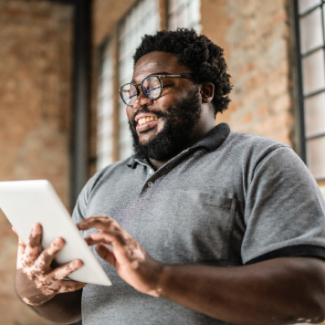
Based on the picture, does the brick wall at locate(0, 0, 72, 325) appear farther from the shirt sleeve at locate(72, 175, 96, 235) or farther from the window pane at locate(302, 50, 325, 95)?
the shirt sleeve at locate(72, 175, 96, 235)

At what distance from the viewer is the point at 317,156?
218 centimetres

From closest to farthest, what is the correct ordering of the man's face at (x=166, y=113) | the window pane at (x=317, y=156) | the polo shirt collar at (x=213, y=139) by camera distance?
the polo shirt collar at (x=213, y=139) < the man's face at (x=166, y=113) < the window pane at (x=317, y=156)

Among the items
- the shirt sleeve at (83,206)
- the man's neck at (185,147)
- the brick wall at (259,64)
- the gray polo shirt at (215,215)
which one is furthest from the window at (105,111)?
the gray polo shirt at (215,215)

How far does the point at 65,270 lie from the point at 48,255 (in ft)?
0.18

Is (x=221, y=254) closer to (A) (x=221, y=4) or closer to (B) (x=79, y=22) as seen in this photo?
(A) (x=221, y=4)

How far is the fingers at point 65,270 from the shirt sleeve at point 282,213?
15.9 inches

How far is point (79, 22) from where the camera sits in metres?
5.73

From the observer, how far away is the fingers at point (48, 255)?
0.92m

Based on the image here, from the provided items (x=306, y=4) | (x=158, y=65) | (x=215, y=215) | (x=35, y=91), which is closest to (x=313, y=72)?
(x=306, y=4)

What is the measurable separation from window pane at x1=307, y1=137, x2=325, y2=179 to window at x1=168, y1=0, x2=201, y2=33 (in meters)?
1.63

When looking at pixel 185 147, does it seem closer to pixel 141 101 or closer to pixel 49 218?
pixel 141 101

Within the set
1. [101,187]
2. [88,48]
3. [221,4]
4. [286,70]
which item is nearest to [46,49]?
[88,48]

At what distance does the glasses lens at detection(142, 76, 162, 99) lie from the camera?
4.36ft

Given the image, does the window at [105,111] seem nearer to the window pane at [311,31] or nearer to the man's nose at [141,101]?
the window pane at [311,31]
